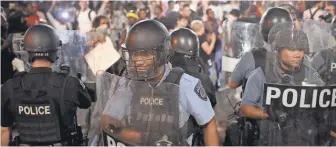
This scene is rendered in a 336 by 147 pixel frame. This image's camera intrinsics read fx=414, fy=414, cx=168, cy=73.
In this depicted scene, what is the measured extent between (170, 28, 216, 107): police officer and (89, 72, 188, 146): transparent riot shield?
2.92ft

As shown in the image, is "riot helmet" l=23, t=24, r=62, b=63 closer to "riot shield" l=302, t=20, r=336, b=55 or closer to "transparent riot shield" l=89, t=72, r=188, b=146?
"transparent riot shield" l=89, t=72, r=188, b=146

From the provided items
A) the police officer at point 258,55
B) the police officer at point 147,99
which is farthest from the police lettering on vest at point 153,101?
Result: the police officer at point 258,55

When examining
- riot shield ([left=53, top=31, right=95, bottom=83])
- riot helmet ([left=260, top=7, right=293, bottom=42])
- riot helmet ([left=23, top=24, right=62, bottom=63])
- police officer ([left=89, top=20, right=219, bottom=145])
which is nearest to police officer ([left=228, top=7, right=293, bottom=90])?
riot helmet ([left=260, top=7, right=293, bottom=42])

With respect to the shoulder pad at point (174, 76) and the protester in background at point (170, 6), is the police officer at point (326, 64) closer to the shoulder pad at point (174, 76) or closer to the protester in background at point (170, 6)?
the shoulder pad at point (174, 76)

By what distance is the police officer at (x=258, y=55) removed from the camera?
2564 millimetres

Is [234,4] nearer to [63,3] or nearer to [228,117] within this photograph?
[63,3]

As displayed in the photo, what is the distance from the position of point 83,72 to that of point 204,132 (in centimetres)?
97

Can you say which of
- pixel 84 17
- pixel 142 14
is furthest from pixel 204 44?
pixel 84 17

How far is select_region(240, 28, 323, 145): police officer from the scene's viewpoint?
2.26 meters

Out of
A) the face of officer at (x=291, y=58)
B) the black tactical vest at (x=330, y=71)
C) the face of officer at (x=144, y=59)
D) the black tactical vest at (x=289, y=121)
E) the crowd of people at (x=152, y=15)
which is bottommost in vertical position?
the black tactical vest at (x=289, y=121)

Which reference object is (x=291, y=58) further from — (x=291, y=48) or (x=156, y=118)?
(x=156, y=118)

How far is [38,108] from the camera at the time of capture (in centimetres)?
256

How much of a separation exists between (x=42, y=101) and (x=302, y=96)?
153 centimetres

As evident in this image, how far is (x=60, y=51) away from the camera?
9.15 ft
